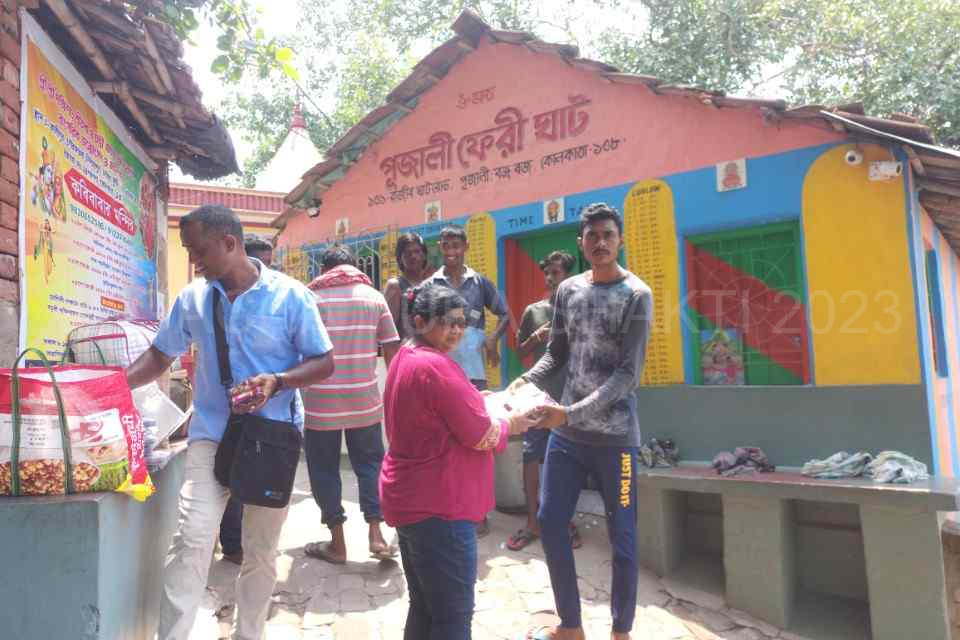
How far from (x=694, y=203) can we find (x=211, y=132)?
11.8 feet

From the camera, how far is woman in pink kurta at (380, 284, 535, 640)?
2.10 meters

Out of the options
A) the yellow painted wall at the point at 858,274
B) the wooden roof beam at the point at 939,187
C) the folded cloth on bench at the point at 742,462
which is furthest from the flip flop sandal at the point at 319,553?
the wooden roof beam at the point at 939,187

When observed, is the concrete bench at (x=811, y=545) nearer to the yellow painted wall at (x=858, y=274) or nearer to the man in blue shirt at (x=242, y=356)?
the yellow painted wall at (x=858, y=274)

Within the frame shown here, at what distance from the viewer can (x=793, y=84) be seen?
11.8m

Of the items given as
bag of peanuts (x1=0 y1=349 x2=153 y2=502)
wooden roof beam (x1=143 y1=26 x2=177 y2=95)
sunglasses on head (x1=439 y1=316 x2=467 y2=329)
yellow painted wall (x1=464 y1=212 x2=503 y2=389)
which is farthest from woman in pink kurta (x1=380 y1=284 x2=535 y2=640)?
yellow painted wall (x1=464 y1=212 x2=503 y2=389)

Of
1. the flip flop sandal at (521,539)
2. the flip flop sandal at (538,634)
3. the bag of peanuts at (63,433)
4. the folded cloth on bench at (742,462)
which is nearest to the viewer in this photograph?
the bag of peanuts at (63,433)

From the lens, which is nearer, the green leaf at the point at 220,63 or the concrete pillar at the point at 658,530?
the green leaf at the point at 220,63

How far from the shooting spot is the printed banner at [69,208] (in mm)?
2736

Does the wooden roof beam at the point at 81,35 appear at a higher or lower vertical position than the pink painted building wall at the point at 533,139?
lower

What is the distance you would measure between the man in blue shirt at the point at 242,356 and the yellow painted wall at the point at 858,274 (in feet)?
11.9

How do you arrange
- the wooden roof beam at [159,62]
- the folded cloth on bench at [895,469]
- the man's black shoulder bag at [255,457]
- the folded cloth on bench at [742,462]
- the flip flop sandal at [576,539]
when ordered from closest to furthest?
the man's black shoulder bag at [255,457] → the wooden roof beam at [159,62] → the folded cloth on bench at [895,469] → the flip flop sandal at [576,539] → the folded cloth on bench at [742,462]

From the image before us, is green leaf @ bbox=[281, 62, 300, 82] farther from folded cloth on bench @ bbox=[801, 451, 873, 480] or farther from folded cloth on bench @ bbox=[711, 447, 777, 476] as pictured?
folded cloth on bench @ bbox=[801, 451, 873, 480]

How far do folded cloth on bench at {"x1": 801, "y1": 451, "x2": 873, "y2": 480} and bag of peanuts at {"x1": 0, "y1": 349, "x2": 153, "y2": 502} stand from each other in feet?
12.7

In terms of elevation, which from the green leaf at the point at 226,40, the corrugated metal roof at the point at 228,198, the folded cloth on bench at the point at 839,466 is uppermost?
the corrugated metal roof at the point at 228,198
